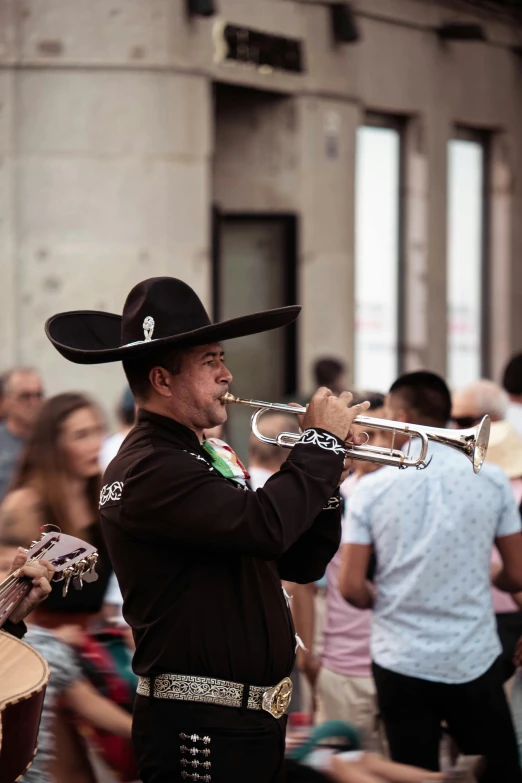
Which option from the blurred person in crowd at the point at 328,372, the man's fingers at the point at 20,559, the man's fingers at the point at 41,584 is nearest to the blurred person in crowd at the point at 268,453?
the man's fingers at the point at 20,559

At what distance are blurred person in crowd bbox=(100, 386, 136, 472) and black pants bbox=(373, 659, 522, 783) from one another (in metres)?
2.53

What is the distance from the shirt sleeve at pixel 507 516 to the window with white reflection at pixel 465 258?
33.2ft

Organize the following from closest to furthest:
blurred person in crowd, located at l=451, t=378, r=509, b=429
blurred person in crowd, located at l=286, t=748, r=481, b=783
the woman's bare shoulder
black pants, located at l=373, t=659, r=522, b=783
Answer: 1. blurred person in crowd, located at l=286, t=748, r=481, b=783
2. the woman's bare shoulder
3. black pants, located at l=373, t=659, r=522, b=783
4. blurred person in crowd, located at l=451, t=378, r=509, b=429

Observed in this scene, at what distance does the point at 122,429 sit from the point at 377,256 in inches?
279

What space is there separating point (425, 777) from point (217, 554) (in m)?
1.38

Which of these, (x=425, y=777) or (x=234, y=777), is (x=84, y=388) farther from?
(x=234, y=777)

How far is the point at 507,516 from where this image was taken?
A: 495 cm

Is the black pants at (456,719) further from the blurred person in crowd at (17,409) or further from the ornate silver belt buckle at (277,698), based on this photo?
the blurred person in crowd at (17,409)

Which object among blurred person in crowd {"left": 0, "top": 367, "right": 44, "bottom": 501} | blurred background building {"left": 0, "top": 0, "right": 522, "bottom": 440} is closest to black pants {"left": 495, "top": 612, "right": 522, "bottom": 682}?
blurred person in crowd {"left": 0, "top": 367, "right": 44, "bottom": 501}

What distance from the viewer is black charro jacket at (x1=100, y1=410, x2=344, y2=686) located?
3303mm

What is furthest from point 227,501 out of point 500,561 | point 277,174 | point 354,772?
Result: point 277,174

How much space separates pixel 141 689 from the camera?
3.57m

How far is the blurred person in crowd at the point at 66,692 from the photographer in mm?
4531

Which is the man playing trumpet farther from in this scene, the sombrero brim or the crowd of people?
the crowd of people
